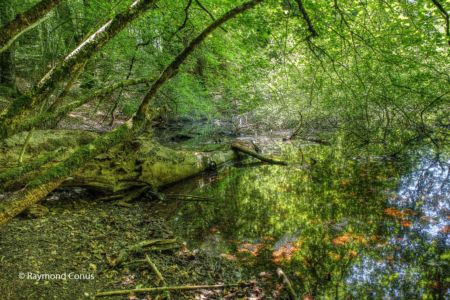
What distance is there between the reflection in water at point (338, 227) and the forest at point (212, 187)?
0.04 meters

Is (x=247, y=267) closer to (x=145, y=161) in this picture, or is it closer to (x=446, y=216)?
(x=145, y=161)

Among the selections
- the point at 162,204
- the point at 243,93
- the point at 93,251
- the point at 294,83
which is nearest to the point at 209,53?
the point at 243,93

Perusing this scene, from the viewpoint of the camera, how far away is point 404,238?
5.30 meters

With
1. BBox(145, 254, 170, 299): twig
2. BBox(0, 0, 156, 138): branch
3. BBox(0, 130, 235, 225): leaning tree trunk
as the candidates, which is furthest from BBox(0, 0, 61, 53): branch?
BBox(0, 130, 235, 225): leaning tree trunk

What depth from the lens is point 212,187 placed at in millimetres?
8555

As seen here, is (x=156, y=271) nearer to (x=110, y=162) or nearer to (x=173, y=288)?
(x=173, y=288)

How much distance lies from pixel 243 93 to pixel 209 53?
4240 millimetres

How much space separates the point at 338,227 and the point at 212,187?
392 cm

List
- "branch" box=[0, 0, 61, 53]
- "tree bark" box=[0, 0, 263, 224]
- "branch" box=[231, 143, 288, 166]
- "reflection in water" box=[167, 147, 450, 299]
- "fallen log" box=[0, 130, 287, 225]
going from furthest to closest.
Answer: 1. "branch" box=[231, 143, 288, 166]
2. "fallen log" box=[0, 130, 287, 225]
3. "reflection in water" box=[167, 147, 450, 299]
4. "tree bark" box=[0, 0, 263, 224]
5. "branch" box=[0, 0, 61, 53]

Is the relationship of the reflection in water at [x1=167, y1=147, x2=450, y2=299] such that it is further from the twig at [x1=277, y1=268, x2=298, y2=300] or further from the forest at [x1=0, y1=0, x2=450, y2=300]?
the twig at [x1=277, y1=268, x2=298, y2=300]

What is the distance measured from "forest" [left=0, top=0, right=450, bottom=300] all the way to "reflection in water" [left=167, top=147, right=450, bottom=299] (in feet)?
0.12

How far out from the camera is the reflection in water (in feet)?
13.9

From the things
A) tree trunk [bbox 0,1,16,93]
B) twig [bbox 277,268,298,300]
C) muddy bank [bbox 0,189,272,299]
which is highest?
tree trunk [bbox 0,1,16,93]

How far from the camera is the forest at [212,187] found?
3.00 m
